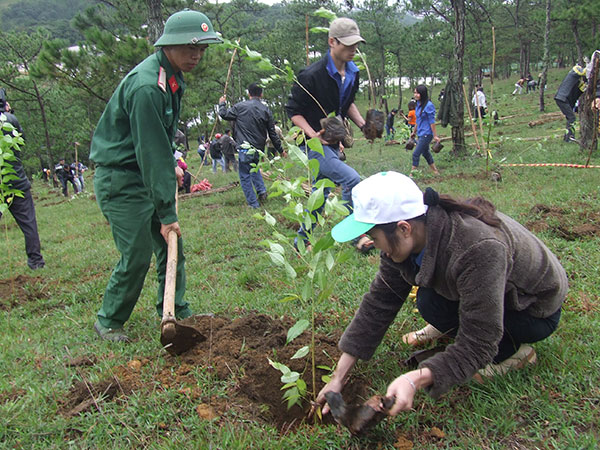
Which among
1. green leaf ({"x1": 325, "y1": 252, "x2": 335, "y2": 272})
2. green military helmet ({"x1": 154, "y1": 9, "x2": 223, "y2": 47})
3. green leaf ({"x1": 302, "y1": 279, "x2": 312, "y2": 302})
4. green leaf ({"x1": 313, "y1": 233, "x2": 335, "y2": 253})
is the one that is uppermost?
green military helmet ({"x1": 154, "y1": 9, "x2": 223, "y2": 47})

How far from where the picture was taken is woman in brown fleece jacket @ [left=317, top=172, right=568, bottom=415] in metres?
1.61

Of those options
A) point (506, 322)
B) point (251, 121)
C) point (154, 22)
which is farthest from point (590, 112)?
point (154, 22)

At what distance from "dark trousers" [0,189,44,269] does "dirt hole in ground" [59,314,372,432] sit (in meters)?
3.36

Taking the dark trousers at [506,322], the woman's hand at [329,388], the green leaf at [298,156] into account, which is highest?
the green leaf at [298,156]

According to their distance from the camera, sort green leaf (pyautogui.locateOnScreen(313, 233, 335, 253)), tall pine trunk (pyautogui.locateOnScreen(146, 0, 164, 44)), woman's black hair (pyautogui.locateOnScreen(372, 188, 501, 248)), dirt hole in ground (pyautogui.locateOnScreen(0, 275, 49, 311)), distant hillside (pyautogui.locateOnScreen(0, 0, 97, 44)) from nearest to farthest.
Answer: woman's black hair (pyautogui.locateOnScreen(372, 188, 501, 248))
green leaf (pyautogui.locateOnScreen(313, 233, 335, 253))
dirt hole in ground (pyautogui.locateOnScreen(0, 275, 49, 311))
tall pine trunk (pyautogui.locateOnScreen(146, 0, 164, 44))
distant hillside (pyautogui.locateOnScreen(0, 0, 97, 44))

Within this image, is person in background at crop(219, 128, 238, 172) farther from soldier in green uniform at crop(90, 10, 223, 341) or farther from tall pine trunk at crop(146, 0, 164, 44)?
soldier in green uniform at crop(90, 10, 223, 341)

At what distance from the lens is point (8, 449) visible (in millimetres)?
1970

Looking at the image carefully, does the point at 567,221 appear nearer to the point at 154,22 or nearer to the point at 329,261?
the point at 329,261

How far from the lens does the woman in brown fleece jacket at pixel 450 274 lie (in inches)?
63.3

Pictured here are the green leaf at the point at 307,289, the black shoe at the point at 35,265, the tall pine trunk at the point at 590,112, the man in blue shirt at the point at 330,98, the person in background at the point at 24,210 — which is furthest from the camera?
the tall pine trunk at the point at 590,112

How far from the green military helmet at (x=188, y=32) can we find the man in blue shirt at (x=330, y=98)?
114 centimetres

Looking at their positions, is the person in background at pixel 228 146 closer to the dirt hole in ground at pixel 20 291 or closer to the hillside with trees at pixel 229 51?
the hillside with trees at pixel 229 51

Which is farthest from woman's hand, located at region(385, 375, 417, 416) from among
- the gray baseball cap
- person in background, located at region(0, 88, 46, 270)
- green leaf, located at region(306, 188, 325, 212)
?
person in background, located at region(0, 88, 46, 270)

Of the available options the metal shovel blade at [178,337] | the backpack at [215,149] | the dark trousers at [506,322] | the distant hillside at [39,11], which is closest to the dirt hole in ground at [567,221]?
the dark trousers at [506,322]
